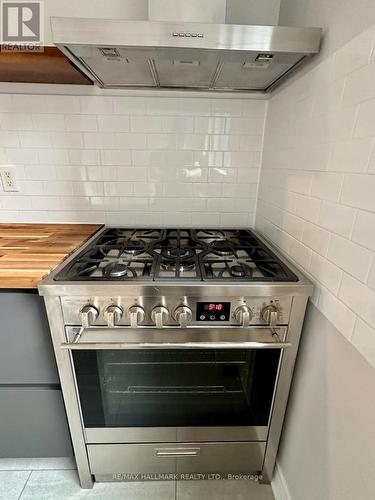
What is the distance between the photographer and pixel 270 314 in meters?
0.74

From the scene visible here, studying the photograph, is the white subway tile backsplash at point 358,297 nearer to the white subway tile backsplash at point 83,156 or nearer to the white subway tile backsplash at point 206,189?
the white subway tile backsplash at point 206,189

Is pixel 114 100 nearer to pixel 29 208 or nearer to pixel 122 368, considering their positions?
pixel 29 208

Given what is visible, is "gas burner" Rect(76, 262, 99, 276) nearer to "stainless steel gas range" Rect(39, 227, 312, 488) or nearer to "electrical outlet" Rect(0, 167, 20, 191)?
"stainless steel gas range" Rect(39, 227, 312, 488)

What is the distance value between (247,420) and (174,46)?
4.04 feet

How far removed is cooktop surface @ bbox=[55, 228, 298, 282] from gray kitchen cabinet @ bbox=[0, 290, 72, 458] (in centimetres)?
20

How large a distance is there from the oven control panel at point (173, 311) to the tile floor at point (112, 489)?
78 centimetres

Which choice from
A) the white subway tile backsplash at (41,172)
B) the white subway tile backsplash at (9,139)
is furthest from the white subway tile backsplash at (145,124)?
the white subway tile backsplash at (9,139)

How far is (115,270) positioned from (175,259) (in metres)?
0.21

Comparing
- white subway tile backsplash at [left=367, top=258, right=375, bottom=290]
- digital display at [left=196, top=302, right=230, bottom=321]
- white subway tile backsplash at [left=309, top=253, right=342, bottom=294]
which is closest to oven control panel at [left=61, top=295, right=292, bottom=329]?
digital display at [left=196, top=302, right=230, bottom=321]

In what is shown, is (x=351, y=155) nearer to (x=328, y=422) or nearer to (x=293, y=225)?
(x=293, y=225)

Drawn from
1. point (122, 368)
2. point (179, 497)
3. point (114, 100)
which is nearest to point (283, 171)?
point (114, 100)

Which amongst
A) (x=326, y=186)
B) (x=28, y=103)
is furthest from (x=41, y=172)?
(x=326, y=186)

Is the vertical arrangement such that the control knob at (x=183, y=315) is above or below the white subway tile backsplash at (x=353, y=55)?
below

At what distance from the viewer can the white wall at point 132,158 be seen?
1171 millimetres
